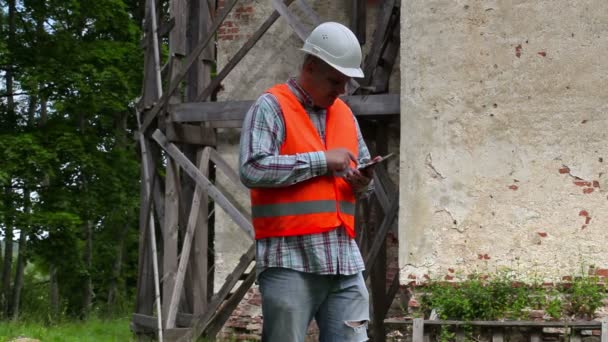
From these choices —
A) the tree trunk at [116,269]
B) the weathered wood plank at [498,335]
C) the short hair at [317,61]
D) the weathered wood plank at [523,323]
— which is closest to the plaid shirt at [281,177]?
the short hair at [317,61]

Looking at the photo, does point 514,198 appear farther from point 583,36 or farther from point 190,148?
point 190,148

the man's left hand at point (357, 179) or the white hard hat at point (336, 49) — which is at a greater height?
the white hard hat at point (336, 49)

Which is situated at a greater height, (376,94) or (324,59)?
(376,94)

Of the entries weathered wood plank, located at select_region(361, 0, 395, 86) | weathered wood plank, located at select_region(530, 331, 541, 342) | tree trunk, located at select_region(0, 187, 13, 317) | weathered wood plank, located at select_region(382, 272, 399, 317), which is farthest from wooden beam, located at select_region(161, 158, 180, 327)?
tree trunk, located at select_region(0, 187, 13, 317)

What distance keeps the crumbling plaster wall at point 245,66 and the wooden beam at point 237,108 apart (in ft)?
2.12

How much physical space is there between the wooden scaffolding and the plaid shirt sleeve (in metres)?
4.75

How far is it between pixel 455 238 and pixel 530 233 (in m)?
0.55

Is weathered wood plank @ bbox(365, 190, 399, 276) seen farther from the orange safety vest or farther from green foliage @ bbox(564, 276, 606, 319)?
the orange safety vest

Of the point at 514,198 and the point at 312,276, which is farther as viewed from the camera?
the point at 514,198

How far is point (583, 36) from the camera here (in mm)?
7352

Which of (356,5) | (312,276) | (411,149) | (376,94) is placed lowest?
(312,276)

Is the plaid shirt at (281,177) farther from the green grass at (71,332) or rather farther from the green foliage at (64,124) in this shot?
the green foliage at (64,124)

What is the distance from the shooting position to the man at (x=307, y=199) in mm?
4117

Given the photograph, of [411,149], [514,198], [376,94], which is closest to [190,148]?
[376,94]
